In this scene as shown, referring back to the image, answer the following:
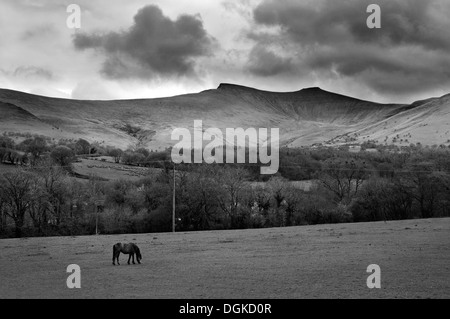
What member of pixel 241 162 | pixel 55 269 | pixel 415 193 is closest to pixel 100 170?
pixel 241 162

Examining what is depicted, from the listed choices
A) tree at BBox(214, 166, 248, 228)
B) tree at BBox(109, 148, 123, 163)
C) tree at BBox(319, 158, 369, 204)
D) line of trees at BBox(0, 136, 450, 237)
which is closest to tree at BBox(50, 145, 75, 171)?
tree at BBox(109, 148, 123, 163)

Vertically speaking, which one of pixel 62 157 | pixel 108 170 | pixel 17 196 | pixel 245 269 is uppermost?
pixel 62 157

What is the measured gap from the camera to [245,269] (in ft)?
103

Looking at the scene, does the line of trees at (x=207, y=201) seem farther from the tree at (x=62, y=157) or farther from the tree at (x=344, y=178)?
the tree at (x=62, y=157)

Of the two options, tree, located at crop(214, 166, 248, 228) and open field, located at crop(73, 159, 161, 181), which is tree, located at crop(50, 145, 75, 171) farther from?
tree, located at crop(214, 166, 248, 228)

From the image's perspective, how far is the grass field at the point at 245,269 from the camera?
77.9ft

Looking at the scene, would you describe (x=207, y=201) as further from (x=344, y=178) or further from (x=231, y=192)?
(x=344, y=178)

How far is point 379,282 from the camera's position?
25.2 meters

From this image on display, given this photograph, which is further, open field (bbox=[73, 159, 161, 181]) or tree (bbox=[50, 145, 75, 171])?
tree (bbox=[50, 145, 75, 171])

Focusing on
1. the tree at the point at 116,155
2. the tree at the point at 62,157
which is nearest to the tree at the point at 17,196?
the tree at the point at 62,157

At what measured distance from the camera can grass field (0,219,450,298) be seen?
2375cm

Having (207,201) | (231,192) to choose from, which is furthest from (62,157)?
(207,201)

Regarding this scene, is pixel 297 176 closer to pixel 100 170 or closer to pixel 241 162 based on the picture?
pixel 241 162
